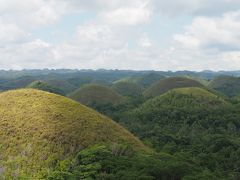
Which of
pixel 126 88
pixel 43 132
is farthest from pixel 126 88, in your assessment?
pixel 43 132

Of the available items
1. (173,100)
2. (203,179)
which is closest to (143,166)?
(203,179)

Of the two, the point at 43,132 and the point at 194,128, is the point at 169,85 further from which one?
the point at 43,132

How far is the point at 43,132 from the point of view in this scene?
1598 inches

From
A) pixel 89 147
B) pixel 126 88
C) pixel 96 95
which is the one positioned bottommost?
pixel 126 88

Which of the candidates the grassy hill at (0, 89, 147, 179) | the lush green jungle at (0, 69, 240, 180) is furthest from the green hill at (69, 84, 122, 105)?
the grassy hill at (0, 89, 147, 179)

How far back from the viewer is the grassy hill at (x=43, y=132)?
36.6 meters

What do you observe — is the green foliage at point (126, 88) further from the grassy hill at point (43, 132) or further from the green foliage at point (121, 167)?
the green foliage at point (121, 167)

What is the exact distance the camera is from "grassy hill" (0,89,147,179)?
36.6m

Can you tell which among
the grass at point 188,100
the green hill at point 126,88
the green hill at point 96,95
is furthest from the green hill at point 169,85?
the grass at point 188,100

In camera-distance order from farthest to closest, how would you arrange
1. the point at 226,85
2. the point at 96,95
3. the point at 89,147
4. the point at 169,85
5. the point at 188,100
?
1. the point at 226,85
2. the point at 169,85
3. the point at 96,95
4. the point at 188,100
5. the point at 89,147

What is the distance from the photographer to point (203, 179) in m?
29.4

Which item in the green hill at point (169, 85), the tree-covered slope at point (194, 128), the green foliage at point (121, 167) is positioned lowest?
the tree-covered slope at point (194, 128)

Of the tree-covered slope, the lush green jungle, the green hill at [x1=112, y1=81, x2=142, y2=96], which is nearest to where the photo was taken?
the lush green jungle

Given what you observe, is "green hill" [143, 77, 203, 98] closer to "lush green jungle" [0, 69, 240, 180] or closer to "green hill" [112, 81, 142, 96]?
"green hill" [112, 81, 142, 96]
